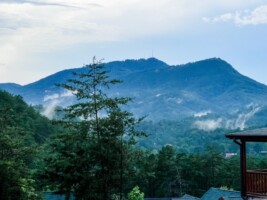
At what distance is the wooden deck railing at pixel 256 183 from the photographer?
14.6 m

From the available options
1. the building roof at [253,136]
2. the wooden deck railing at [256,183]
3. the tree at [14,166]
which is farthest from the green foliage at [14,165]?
the wooden deck railing at [256,183]

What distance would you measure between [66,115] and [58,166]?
1860mm

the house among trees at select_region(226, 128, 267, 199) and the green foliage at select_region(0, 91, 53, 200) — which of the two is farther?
the green foliage at select_region(0, 91, 53, 200)

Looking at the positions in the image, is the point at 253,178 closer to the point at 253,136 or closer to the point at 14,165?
the point at 253,136

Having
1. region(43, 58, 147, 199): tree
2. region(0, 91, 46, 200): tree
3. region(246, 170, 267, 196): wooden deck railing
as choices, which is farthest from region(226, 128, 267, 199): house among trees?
region(0, 91, 46, 200): tree

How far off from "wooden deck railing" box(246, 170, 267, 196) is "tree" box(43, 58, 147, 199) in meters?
4.61

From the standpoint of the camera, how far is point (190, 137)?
162 metres

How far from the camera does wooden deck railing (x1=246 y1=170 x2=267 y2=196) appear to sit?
1464cm

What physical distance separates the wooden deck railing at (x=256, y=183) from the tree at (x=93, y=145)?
15.1ft

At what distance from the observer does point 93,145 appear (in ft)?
57.2

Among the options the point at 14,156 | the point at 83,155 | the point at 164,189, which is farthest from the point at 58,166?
the point at 164,189

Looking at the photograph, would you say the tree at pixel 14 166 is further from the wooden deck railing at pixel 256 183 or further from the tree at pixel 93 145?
the wooden deck railing at pixel 256 183

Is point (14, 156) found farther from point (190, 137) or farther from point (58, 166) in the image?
point (190, 137)

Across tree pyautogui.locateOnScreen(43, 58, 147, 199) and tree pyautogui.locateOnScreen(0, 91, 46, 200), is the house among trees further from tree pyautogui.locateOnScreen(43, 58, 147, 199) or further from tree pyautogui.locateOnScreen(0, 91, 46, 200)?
tree pyautogui.locateOnScreen(0, 91, 46, 200)
